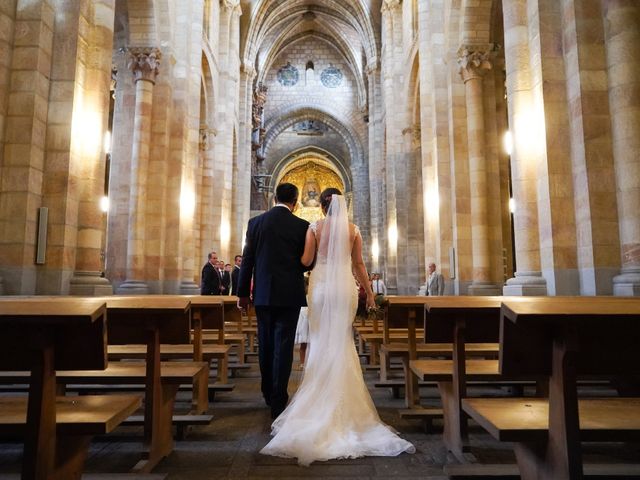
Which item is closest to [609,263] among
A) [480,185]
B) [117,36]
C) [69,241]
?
[480,185]

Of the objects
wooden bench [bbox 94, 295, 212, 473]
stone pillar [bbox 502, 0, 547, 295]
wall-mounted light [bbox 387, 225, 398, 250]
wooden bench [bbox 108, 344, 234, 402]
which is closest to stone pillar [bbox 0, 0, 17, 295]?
wooden bench [bbox 108, 344, 234, 402]

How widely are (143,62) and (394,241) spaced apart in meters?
11.3

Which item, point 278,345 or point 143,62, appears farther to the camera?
point 143,62

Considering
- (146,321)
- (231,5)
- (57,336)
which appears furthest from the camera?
(231,5)

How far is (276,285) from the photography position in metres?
4.12

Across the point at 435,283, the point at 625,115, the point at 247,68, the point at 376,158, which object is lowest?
the point at 435,283

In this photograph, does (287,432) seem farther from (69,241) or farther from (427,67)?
(427,67)

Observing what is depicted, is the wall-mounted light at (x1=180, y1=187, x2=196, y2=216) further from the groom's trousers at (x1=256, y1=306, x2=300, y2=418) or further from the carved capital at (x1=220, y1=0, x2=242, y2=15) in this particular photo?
the carved capital at (x1=220, y1=0, x2=242, y2=15)

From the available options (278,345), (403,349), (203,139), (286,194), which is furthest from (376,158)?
(278,345)

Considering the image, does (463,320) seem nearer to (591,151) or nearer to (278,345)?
(278,345)

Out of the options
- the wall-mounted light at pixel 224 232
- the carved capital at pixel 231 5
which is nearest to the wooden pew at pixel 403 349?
the wall-mounted light at pixel 224 232

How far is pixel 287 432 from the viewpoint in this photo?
3.36 m

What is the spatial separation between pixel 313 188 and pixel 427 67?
3110cm

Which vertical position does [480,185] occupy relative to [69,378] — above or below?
above
